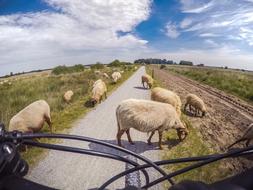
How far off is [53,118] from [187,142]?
6.45 metres

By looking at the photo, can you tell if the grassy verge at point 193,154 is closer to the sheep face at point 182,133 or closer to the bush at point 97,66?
the sheep face at point 182,133

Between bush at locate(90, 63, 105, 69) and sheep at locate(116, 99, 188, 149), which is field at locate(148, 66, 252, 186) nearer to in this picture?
sheep at locate(116, 99, 188, 149)

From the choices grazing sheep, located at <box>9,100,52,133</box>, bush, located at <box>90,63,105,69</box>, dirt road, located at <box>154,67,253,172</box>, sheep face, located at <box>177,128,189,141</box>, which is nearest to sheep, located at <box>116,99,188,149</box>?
sheep face, located at <box>177,128,189,141</box>

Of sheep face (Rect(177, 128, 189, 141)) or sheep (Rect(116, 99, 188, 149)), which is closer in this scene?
sheep (Rect(116, 99, 188, 149))

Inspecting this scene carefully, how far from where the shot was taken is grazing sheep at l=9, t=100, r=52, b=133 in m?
8.16

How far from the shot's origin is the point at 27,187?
1107 mm

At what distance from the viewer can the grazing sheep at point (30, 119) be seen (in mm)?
8156

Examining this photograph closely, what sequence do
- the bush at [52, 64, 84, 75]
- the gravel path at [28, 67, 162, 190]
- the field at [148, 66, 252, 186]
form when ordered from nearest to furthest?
the gravel path at [28, 67, 162, 190], the field at [148, 66, 252, 186], the bush at [52, 64, 84, 75]

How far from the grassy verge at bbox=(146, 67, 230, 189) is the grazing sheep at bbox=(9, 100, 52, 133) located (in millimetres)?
4339

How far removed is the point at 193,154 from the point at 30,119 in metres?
5.36

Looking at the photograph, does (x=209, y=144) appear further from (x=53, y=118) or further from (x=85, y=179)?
(x=53, y=118)

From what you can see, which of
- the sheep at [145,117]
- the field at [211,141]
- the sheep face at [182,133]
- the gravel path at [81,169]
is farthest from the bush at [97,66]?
the sheep at [145,117]

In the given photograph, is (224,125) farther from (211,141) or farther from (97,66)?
(97,66)

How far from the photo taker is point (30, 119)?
859 cm
